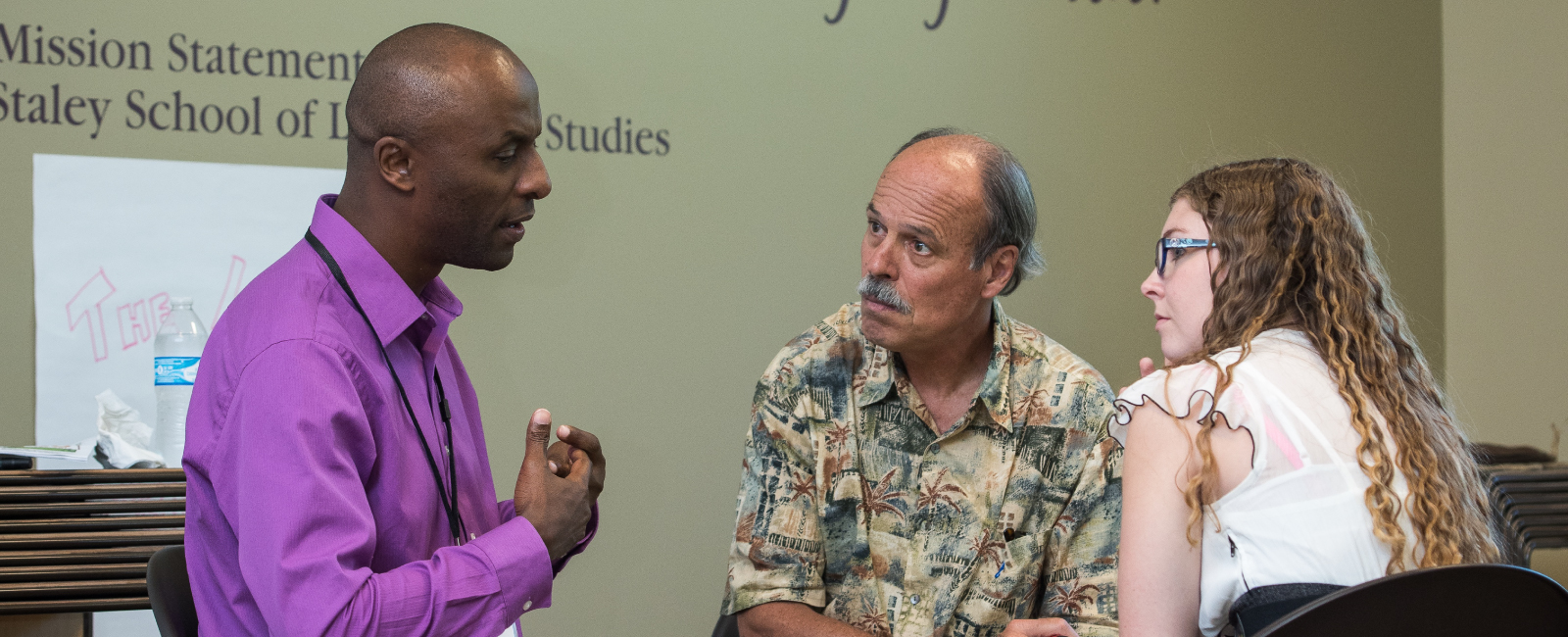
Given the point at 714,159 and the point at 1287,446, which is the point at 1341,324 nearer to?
the point at 1287,446

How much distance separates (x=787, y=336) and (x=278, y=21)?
144 centimetres

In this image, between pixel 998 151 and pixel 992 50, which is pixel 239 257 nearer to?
pixel 998 151

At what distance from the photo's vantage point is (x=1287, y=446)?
1.22 m

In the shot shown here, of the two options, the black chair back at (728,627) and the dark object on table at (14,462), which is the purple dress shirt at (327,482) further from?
the dark object on table at (14,462)

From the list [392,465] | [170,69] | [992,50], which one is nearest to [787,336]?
[992,50]

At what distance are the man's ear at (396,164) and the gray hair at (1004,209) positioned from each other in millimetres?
935

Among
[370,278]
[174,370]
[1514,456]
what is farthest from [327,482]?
[1514,456]

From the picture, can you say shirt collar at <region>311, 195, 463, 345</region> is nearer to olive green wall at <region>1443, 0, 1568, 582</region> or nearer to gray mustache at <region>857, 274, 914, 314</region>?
gray mustache at <region>857, 274, 914, 314</region>

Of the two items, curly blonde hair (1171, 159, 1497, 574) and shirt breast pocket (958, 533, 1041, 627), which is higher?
curly blonde hair (1171, 159, 1497, 574)

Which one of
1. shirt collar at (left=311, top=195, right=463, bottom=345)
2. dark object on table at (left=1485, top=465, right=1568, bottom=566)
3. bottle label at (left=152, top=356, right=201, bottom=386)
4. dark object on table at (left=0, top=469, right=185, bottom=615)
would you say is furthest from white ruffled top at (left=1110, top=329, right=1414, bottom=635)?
bottle label at (left=152, top=356, right=201, bottom=386)

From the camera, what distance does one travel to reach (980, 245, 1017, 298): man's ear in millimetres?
1915

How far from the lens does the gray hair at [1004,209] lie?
6.22 feet

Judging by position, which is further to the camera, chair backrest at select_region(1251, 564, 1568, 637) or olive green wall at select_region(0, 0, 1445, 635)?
olive green wall at select_region(0, 0, 1445, 635)

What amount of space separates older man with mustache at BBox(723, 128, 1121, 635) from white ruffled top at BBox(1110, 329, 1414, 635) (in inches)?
20.6
